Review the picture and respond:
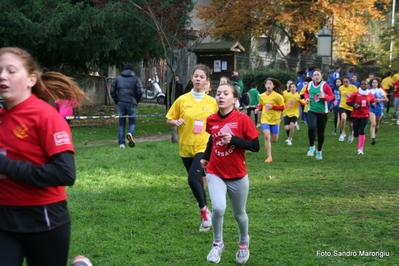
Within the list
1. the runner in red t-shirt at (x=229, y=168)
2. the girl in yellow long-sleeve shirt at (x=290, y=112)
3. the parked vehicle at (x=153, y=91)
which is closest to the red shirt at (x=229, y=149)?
the runner in red t-shirt at (x=229, y=168)

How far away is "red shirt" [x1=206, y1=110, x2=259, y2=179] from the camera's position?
6.30 metres

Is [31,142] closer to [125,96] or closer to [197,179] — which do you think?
[197,179]

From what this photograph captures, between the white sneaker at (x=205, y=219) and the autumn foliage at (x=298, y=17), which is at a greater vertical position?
the autumn foliage at (x=298, y=17)

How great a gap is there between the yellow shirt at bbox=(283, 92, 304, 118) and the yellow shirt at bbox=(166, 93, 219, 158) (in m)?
10.6

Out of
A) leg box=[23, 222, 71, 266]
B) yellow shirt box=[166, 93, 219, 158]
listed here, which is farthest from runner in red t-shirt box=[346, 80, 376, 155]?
leg box=[23, 222, 71, 266]

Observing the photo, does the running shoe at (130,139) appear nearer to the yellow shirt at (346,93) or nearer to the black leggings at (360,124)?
the black leggings at (360,124)

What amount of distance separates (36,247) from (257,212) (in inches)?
209

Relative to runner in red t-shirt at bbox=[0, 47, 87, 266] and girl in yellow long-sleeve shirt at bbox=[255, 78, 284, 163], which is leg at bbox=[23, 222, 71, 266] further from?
girl in yellow long-sleeve shirt at bbox=[255, 78, 284, 163]

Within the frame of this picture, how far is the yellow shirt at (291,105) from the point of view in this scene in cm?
1855

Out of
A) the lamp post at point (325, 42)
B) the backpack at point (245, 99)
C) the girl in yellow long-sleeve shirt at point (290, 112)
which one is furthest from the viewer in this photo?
the lamp post at point (325, 42)

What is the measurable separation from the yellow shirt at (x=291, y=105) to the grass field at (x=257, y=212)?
3.73 metres

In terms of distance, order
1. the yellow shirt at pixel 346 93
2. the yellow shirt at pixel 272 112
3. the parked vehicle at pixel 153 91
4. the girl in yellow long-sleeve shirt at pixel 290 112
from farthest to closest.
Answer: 1. the parked vehicle at pixel 153 91
2. the yellow shirt at pixel 346 93
3. the girl in yellow long-sleeve shirt at pixel 290 112
4. the yellow shirt at pixel 272 112

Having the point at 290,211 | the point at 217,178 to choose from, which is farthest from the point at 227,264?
the point at 290,211

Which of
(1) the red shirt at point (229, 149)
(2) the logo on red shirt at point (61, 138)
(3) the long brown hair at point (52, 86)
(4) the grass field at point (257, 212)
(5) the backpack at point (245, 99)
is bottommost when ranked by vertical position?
(4) the grass field at point (257, 212)
